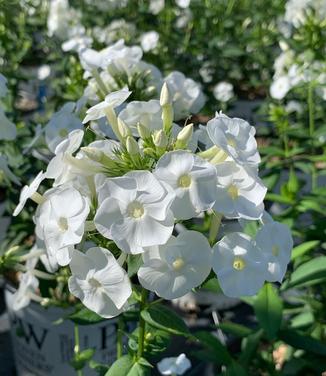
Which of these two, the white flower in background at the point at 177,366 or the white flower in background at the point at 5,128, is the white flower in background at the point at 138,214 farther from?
the white flower in background at the point at 177,366

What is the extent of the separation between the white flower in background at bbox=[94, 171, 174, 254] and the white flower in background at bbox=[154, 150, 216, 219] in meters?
0.02

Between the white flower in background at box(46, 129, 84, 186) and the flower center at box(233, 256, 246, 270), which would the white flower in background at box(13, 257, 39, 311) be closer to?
the white flower in background at box(46, 129, 84, 186)

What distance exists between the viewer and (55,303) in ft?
5.64

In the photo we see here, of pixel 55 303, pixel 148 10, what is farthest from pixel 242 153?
pixel 148 10

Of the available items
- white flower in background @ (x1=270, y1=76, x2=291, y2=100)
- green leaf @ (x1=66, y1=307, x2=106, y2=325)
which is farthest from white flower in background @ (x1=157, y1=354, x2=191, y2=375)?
white flower in background @ (x1=270, y1=76, x2=291, y2=100)


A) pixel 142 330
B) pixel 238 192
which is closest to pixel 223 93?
pixel 142 330

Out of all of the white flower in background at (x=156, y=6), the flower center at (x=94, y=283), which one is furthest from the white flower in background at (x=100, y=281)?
the white flower in background at (x=156, y=6)

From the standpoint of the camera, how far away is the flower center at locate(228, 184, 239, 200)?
3.50 ft

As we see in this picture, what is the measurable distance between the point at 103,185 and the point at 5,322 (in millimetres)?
1869

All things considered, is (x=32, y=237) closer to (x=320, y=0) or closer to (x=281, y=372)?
(x=281, y=372)

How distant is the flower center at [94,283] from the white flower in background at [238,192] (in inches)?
9.3

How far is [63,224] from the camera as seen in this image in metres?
1.10

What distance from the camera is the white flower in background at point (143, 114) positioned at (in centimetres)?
128

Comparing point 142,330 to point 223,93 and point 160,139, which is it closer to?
point 160,139
